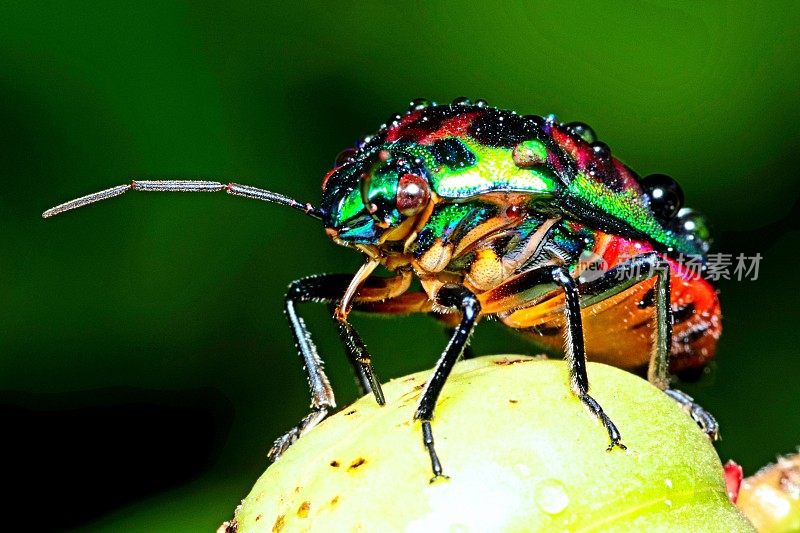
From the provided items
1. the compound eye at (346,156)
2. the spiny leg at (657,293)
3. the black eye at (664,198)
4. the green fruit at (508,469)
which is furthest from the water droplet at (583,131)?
the green fruit at (508,469)

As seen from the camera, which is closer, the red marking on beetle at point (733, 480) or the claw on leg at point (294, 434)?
the red marking on beetle at point (733, 480)

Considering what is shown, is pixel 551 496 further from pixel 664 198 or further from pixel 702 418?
pixel 664 198

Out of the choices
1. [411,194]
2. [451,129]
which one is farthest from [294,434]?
[451,129]

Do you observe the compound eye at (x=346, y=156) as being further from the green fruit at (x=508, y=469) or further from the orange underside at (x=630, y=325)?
the green fruit at (x=508, y=469)

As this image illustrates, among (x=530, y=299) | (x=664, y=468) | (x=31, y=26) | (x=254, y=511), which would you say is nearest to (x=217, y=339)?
(x=31, y=26)

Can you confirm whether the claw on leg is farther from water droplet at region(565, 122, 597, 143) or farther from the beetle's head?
water droplet at region(565, 122, 597, 143)
